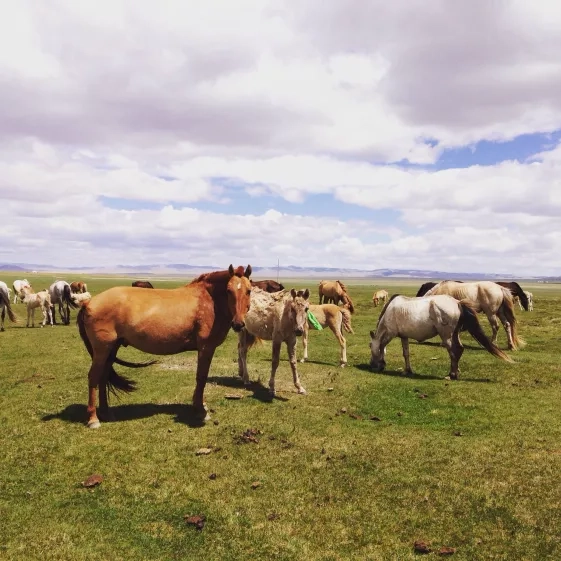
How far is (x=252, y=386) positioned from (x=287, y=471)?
5.97 metres

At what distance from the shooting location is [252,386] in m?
13.7

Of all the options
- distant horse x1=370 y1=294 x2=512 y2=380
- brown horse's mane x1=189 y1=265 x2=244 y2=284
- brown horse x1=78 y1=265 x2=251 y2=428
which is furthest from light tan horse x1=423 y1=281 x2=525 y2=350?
brown horse x1=78 y1=265 x2=251 y2=428

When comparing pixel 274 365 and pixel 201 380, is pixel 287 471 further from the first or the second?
pixel 274 365

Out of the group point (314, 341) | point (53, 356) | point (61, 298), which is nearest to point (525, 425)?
point (314, 341)

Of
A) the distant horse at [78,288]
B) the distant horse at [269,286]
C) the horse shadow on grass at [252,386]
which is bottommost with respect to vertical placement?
the horse shadow on grass at [252,386]

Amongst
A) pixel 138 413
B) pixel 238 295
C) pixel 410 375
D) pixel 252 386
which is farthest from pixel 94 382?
pixel 410 375

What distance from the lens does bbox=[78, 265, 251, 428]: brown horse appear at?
984 cm

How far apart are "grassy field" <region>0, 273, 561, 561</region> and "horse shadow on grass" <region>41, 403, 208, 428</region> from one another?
71 millimetres

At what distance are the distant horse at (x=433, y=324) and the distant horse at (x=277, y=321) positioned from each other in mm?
4517

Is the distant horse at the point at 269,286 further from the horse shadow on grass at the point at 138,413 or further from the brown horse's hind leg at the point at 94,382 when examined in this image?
the brown horse's hind leg at the point at 94,382

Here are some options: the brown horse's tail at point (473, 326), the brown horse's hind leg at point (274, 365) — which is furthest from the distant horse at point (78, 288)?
the brown horse's tail at point (473, 326)

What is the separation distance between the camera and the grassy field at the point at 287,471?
580 centimetres

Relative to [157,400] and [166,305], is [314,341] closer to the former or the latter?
[157,400]

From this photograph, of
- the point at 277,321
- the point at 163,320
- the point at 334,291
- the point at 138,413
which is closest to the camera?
the point at 163,320
